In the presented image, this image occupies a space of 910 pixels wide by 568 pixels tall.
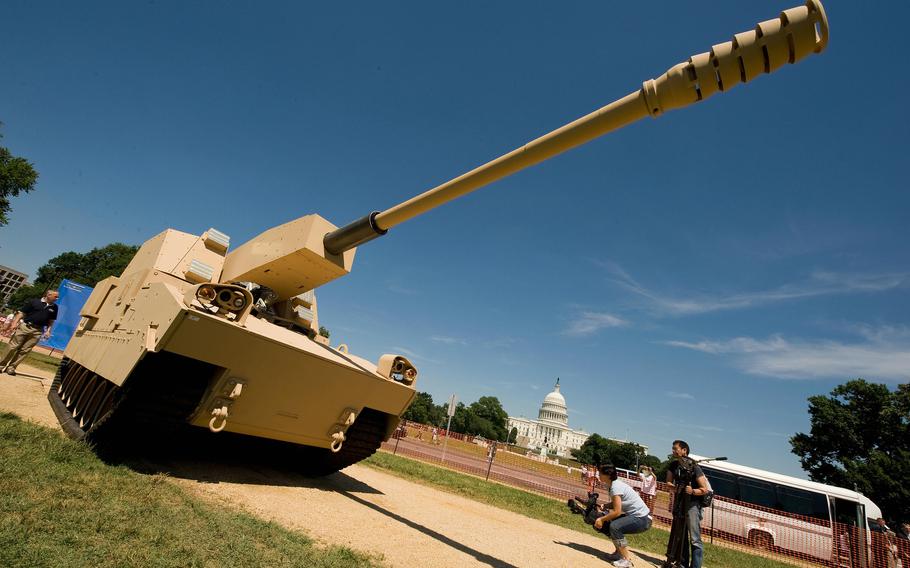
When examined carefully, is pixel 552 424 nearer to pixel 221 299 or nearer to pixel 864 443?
pixel 864 443

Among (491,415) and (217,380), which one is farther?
(491,415)

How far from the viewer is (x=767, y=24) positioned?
8.52 feet

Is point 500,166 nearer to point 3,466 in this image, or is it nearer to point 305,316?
point 305,316

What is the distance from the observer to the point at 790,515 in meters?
13.2

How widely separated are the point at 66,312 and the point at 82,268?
4941 centimetres

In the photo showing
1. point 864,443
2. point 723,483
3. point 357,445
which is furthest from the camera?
point 864,443

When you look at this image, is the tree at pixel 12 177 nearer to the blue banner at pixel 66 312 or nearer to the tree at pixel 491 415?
the blue banner at pixel 66 312

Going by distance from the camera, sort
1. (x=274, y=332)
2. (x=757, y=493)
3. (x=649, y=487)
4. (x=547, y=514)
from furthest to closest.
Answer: (x=757, y=493) < (x=649, y=487) < (x=547, y=514) < (x=274, y=332)

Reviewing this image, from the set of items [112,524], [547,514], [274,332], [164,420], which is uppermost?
[274,332]

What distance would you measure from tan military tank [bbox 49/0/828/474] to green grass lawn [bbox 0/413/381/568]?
1.81 ft

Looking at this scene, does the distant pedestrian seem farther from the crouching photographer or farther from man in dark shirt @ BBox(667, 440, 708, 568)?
the crouching photographer

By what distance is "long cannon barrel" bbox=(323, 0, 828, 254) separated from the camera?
100 inches

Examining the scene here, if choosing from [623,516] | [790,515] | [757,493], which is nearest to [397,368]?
[623,516]

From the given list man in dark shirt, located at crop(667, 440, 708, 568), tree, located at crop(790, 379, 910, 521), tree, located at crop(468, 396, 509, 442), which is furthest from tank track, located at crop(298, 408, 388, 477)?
tree, located at crop(468, 396, 509, 442)
